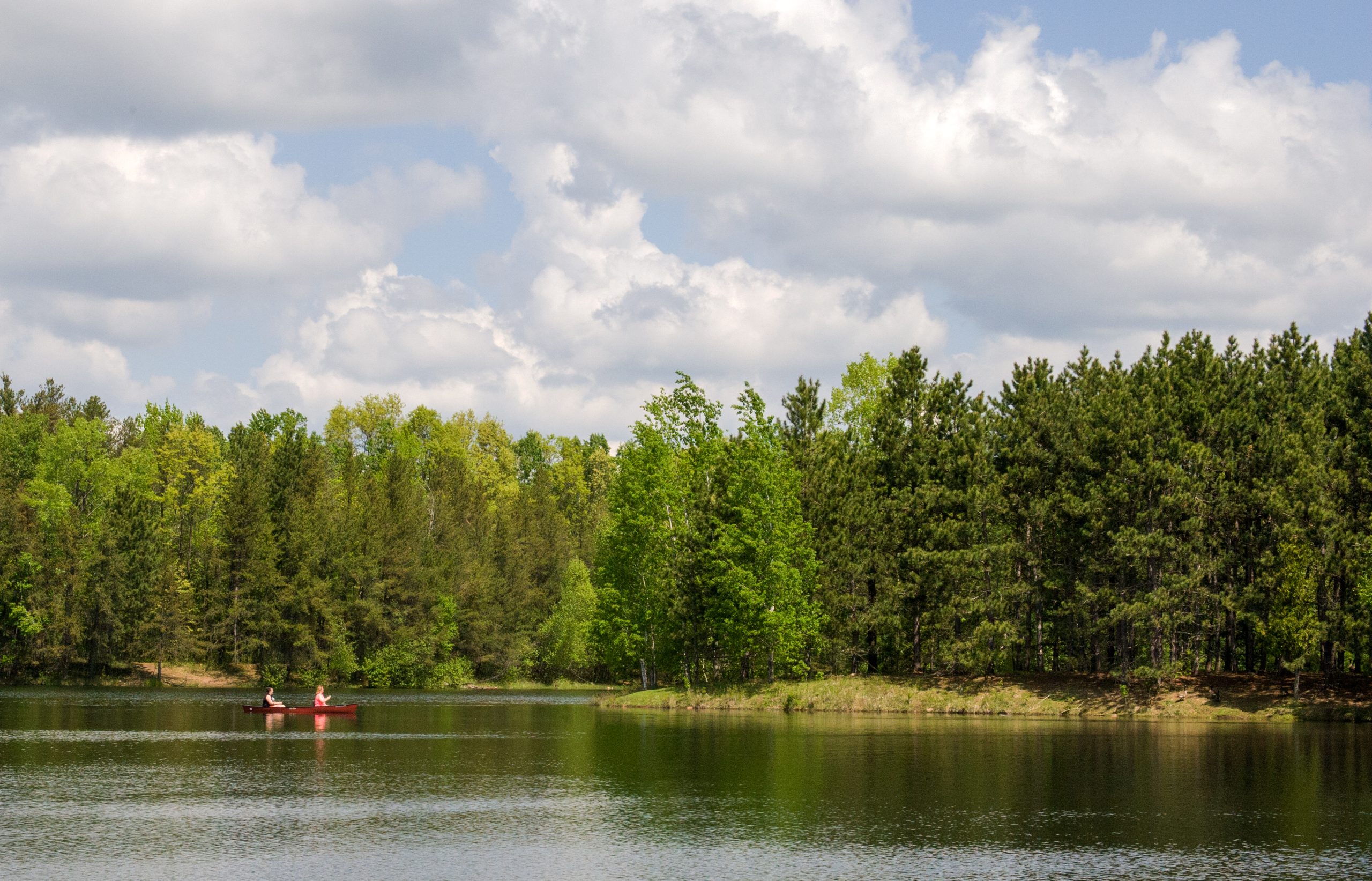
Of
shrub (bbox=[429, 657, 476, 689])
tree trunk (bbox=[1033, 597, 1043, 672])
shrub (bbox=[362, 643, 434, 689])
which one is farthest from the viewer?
shrub (bbox=[429, 657, 476, 689])

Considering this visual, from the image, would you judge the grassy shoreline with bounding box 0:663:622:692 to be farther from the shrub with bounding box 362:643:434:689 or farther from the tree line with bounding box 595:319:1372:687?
the tree line with bounding box 595:319:1372:687

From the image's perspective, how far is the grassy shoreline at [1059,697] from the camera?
246 ft

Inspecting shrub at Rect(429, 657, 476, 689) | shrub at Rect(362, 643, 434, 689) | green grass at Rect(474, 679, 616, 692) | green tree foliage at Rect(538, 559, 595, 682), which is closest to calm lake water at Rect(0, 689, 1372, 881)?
shrub at Rect(362, 643, 434, 689)

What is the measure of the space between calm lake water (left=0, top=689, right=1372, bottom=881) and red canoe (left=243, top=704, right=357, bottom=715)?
45.1ft

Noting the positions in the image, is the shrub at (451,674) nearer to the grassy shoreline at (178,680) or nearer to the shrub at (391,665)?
the shrub at (391,665)

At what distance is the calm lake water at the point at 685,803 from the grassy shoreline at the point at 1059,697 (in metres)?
6.67

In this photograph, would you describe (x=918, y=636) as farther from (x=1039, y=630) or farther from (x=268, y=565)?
(x=268, y=565)

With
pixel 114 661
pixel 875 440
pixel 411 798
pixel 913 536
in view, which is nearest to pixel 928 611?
pixel 913 536

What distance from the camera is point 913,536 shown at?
276 feet

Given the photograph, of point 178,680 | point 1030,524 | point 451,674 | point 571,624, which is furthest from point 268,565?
point 1030,524

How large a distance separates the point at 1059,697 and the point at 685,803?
46127 mm

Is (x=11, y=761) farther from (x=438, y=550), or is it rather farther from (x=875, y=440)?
(x=438, y=550)

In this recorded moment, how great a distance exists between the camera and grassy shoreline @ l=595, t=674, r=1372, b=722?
74.9m

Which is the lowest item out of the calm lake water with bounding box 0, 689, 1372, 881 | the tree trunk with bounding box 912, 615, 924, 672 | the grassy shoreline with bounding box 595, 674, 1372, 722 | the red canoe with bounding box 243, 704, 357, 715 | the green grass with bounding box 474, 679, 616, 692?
the green grass with bounding box 474, 679, 616, 692
